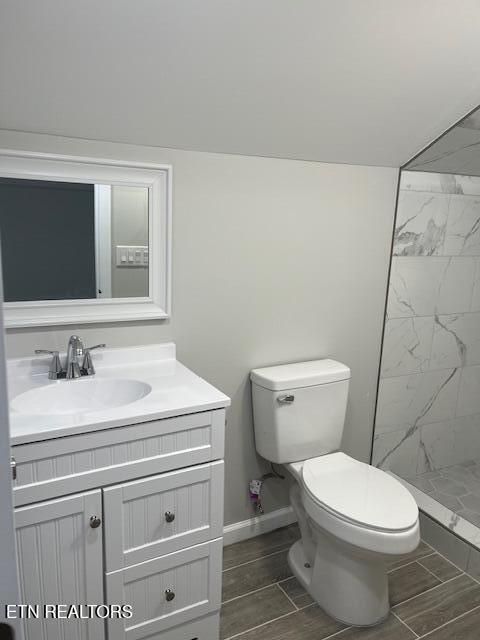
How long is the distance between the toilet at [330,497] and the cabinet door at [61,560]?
0.81m

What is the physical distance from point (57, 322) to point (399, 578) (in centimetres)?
175

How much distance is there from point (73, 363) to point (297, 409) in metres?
0.92

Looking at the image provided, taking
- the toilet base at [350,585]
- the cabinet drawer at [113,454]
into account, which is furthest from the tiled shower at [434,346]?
the cabinet drawer at [113,454]

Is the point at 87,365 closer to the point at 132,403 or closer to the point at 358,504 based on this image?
the point at 132,403

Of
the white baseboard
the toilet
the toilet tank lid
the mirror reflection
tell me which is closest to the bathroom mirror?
the mirror reflection

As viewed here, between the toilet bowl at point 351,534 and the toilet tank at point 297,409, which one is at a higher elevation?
the toilet tank at point 297,409

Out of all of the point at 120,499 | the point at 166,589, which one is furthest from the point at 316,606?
the point at 120,499

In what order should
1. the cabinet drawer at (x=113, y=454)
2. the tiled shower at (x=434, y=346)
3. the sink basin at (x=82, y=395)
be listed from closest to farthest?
the cabinet drawer at (x=113, y=454)
the sink basin at (x=82, y=395)
the tiled shower at (x=434, y=346)

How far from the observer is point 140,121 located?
1742 mm

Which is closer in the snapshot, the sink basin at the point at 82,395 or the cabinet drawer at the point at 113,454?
the cabinet drawer at the point at 113,454

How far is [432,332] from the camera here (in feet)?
8.96

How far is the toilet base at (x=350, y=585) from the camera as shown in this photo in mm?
1886

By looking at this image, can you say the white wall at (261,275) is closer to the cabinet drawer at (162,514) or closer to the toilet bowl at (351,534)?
the toilet bowl at (351,534)

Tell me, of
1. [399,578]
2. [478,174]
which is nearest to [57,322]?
[399,578]
